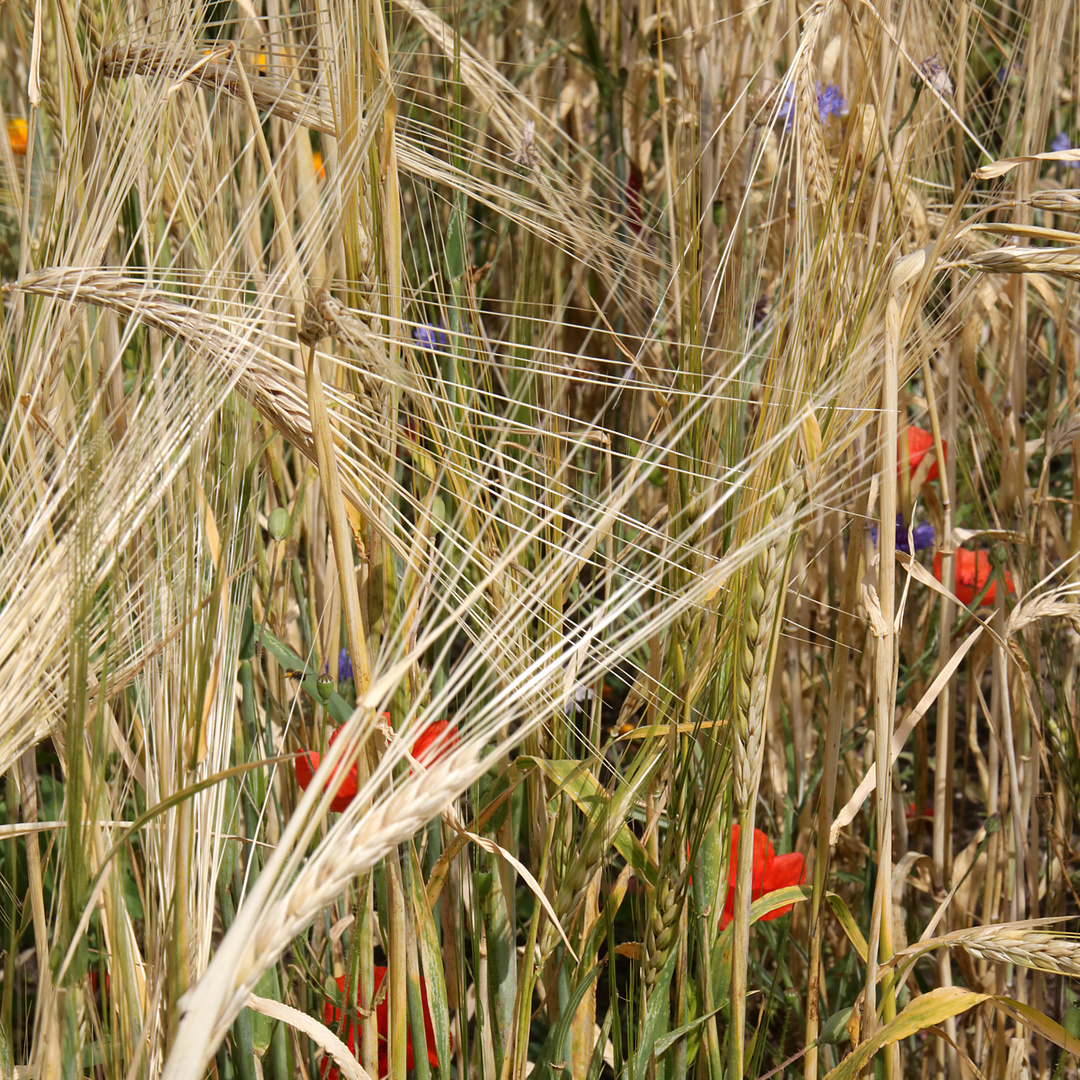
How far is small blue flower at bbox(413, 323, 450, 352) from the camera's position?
48 centimetres

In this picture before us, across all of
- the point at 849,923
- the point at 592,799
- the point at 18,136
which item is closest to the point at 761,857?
the point at 849,923

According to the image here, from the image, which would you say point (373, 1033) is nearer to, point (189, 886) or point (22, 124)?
point (189, 886)

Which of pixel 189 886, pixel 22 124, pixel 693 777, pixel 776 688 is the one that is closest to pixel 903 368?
pixel 693 777

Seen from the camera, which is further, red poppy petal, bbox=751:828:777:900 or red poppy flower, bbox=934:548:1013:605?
red poppy flower, bbox=934:548:1013:605

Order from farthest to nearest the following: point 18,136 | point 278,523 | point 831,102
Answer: point 18,136
point 831,102
point 278,523

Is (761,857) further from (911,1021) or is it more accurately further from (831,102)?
(831,102)

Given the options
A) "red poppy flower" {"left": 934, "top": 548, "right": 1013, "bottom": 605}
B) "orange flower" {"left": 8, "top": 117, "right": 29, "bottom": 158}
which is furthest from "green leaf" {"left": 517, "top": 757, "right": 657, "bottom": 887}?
"orange flower" {"left": 8, "top": 117, "right": 29, "bottom": 158}

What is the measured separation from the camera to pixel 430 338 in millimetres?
566

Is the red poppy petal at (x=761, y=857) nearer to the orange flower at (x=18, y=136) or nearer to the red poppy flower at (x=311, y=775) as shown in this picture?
the red poppy flower at (x=311, y=775)

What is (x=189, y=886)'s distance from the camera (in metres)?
0.49

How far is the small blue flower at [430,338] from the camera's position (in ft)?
1.57

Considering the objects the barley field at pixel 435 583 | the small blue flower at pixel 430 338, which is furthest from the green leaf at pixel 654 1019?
the small blue flower at pixel 430 338

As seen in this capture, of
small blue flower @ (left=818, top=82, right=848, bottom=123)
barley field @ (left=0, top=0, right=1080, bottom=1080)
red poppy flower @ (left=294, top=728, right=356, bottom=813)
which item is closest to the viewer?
barley field @ (left=0, top=0, right=1080, bottom=1080)

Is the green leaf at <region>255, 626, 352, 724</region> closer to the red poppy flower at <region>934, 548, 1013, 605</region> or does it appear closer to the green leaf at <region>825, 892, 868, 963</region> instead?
the green leaf at <region>825, 892, 868, 963</region>
